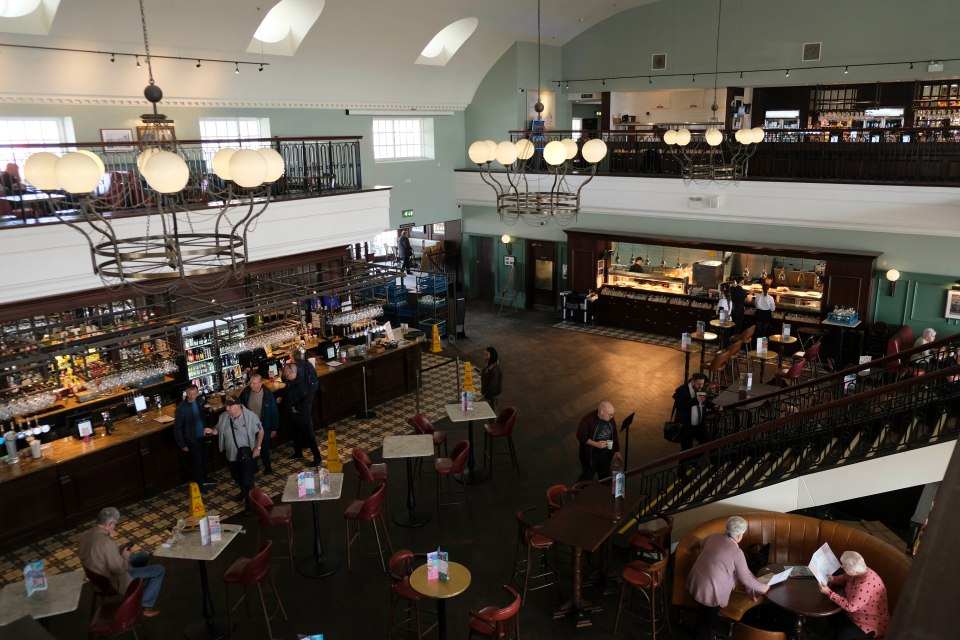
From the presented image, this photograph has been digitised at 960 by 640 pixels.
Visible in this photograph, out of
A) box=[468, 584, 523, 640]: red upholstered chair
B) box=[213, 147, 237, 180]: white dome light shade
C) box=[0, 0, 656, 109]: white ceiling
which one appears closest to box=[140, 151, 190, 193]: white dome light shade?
box=[213, 147, 237, 180]: white dome light shade

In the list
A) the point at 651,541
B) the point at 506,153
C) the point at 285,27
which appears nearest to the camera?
the point at 506,153

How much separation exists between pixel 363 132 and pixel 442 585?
497 inches

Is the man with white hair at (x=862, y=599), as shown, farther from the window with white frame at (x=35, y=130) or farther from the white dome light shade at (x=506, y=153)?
the window with white frame at (x=35, y=130)

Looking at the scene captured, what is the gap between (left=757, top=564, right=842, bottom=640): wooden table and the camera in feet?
20.9

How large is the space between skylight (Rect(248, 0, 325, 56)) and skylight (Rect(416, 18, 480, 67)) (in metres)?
3.66

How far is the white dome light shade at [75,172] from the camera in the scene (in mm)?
4125

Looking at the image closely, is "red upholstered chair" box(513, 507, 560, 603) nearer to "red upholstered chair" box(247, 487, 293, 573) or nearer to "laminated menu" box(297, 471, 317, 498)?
"laminated menu" box(297, 471, 317, 498)

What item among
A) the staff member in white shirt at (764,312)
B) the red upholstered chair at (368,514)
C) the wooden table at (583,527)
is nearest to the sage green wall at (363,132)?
the red upholstered chair at (368,514)

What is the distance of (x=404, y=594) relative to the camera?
6441mm

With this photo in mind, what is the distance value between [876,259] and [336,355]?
1075cm

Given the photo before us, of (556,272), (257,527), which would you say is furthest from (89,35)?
(556,272)

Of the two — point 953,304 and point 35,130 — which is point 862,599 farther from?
point 35,130

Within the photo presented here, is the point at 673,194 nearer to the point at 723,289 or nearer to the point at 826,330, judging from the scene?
the point at 723,289

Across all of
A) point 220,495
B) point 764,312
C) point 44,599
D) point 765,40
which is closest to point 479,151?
point 44,599
